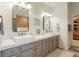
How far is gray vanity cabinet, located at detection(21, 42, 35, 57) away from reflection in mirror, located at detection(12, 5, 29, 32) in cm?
76

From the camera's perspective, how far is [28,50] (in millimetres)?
2756

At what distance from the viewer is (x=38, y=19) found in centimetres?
439

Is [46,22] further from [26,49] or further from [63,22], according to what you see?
[26,49]

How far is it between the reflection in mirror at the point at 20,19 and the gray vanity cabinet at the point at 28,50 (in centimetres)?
76

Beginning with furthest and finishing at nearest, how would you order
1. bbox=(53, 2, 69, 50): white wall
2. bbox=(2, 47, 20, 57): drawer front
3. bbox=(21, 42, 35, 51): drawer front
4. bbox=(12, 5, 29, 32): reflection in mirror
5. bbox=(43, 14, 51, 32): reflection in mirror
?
bbox=(53, 2, 69, 50): white wall → bbox=(43, 14, 51, 32): reflection in mirror → bbox=(12, 5, 29, 32): reflection in mirror → bbox=(21, 42, 35, 51): drawer front → bbox=(2, 47, 20, 57): drawer front

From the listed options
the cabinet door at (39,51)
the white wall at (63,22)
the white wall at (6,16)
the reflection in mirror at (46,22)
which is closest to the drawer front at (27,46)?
the cabinet door at (39,51)

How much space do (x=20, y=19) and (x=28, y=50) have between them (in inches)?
45.8

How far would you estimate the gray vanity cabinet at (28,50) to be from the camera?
8.43ft

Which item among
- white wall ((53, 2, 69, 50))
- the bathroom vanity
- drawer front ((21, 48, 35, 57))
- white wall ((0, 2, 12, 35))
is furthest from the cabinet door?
white wall ((53, 2, 69, 50))

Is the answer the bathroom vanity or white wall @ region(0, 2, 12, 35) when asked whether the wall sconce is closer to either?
white wall @ region(0, 2, 12, 35)

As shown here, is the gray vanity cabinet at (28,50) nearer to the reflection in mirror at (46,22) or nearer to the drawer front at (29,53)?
the drawer front at (29,53)

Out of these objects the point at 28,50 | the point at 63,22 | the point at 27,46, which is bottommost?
the point at 28,50

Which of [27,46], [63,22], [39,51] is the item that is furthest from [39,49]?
[63,22]

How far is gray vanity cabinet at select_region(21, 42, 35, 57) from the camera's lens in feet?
8.43
